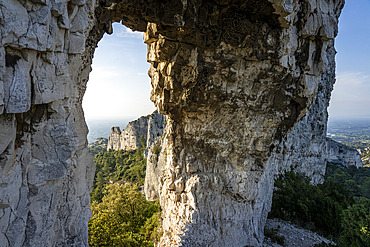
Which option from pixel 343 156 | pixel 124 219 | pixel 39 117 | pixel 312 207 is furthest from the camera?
pixel 343 156

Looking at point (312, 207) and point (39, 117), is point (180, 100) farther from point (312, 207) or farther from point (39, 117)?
point (312, 207)

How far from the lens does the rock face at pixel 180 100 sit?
320 centimetres

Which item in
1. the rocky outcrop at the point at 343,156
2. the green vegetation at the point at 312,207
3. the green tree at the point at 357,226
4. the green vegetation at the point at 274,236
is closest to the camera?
the green tree at the point at 357,226

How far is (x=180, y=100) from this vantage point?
7953mm

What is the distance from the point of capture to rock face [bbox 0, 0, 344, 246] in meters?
3.20

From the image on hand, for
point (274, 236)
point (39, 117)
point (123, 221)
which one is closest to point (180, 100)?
point (39, 117)

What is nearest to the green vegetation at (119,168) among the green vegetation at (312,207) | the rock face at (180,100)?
the green vegetation at (312,207)

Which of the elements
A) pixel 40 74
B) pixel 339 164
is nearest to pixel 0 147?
pixel 40 74

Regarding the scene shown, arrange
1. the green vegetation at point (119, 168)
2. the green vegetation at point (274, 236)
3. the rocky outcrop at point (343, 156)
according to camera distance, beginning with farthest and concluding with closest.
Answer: the rocky outcrop at point (343, 156) → the green vegetation at point (119, 168) → the green vegetation at point (274, 236)

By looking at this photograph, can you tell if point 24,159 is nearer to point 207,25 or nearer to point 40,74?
point 40,74

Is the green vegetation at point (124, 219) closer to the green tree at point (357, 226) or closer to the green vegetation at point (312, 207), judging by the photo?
the green vegetation at point (312, 207)

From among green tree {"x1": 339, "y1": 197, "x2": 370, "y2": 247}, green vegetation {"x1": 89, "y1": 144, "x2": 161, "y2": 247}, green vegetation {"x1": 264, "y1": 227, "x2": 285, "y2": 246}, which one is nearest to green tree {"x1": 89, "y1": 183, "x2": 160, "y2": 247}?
green vegetation {"x1": 89, "y1": 144, "x2": 161, "y2": 247}

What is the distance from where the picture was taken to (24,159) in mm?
3496

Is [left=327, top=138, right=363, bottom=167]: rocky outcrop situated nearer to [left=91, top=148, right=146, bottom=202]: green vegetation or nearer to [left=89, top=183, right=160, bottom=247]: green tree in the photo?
[left=91, top=148, right=146, bottom=202]: green vegetation
